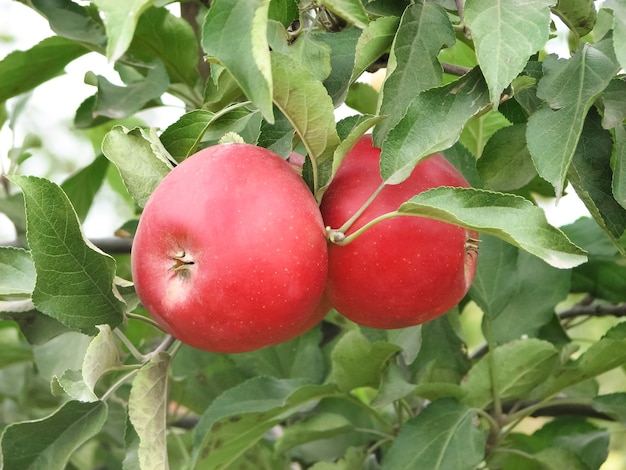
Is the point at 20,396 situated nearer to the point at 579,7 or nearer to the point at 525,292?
the point at 525,292

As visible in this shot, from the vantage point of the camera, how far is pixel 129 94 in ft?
3.44

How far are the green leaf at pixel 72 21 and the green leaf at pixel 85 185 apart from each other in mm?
199

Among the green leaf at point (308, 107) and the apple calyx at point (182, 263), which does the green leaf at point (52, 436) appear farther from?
the green leaf at point (308, 107)

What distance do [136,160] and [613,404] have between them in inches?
22.5

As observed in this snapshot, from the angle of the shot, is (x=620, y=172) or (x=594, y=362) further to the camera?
(x=594, y=362)

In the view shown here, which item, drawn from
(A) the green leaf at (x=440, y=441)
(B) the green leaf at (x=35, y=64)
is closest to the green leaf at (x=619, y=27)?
(A) the green leaf at (x=440, y=441)

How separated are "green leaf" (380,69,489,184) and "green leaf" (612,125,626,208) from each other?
0.11m

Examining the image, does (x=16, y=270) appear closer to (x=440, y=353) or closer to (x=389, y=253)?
(x=389, y=253)

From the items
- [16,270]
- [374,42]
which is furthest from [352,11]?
[16,270]

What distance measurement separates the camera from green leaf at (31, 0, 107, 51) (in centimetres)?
100

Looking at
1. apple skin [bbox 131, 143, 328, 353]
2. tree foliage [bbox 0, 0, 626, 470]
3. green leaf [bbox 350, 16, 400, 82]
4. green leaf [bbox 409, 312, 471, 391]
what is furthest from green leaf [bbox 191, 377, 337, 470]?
green leaf [bbox 350, 16, 400, 82]

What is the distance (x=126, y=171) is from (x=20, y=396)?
783 mm

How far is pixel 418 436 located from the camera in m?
0.94

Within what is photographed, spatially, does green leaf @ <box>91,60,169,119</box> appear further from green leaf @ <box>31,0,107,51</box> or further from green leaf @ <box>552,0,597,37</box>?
green leaf @ <box>552,0,597,37</box>
